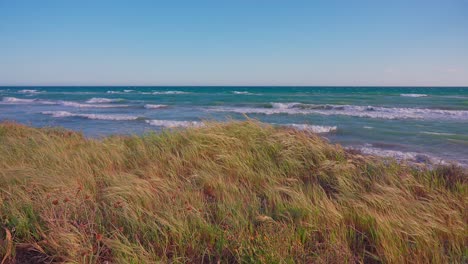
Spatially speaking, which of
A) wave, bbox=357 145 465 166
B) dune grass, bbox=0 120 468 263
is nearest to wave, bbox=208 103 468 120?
wave, bbox=357 145 465 166

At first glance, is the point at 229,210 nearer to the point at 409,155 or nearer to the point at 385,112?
the point at 409,155

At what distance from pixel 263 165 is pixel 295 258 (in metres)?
2.60

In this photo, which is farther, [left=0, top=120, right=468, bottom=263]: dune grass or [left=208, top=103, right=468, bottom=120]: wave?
[left=208, top=103, right=468, bottom=120]: wave

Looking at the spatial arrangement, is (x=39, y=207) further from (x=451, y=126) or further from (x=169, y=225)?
(x=451, y=126)

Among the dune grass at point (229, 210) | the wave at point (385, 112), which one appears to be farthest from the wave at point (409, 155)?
the wave at point (385, 112)

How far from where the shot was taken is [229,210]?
124 inches

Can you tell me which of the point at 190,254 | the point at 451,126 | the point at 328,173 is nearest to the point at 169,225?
the point at 190,254

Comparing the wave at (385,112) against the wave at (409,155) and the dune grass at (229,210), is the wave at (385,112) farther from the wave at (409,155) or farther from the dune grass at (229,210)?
the dune grass at (229,210)

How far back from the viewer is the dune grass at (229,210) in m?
2.55

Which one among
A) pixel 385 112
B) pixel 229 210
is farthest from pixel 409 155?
pixel 385 112

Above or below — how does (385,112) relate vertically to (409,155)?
above

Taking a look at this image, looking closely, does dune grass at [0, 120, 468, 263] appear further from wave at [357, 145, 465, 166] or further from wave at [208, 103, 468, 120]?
wave at [208, 103, 468, 120]

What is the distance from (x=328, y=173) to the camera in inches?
183

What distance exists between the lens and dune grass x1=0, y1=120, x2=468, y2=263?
100 inches
